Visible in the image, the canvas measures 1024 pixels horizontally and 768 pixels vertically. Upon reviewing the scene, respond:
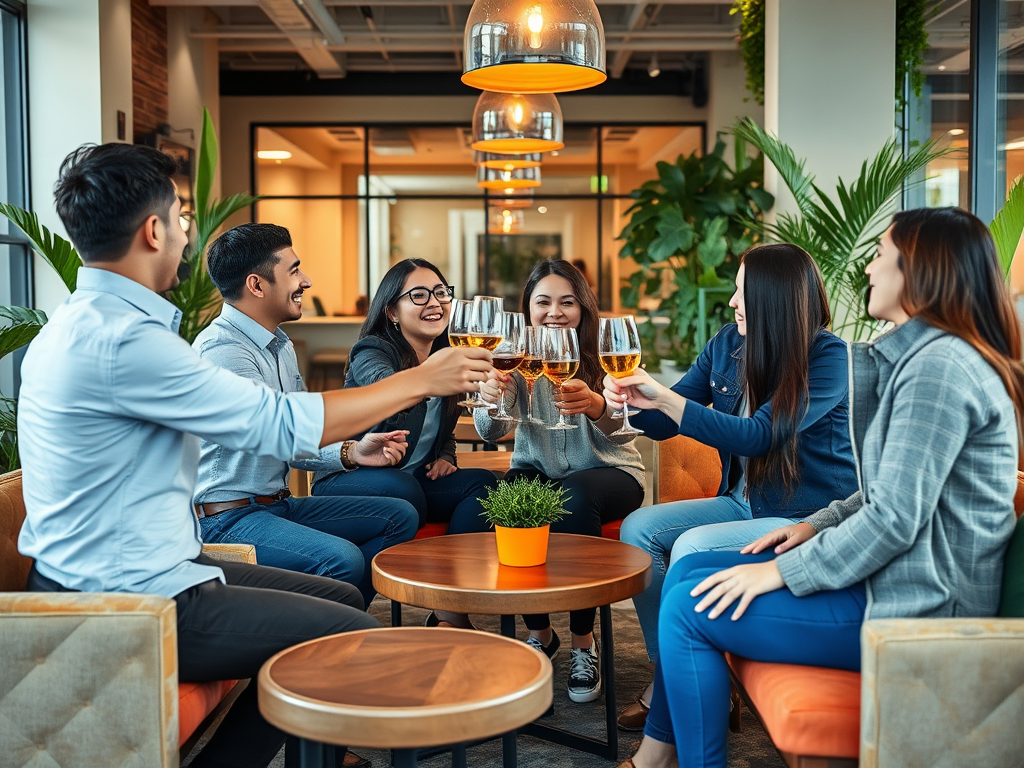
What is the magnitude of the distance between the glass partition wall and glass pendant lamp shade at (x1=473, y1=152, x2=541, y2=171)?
4647 millimetres

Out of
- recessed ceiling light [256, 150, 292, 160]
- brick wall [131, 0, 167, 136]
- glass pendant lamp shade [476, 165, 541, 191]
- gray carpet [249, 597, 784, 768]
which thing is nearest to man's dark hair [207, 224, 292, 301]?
gray carpet [249, 597, 784, 768]

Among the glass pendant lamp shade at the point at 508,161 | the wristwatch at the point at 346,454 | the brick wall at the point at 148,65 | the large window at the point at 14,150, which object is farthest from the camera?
the brick wall at the point at 148,65

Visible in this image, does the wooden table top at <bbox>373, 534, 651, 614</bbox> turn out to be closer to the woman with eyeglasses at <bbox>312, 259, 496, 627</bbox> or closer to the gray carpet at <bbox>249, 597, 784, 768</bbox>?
the gray carpet at <bbox>249, 597, 784, 768</bbox>

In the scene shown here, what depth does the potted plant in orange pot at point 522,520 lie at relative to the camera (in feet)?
7.13

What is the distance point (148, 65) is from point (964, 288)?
725 cm

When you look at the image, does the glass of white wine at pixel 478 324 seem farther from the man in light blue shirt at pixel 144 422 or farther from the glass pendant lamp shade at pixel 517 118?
the glass pendant lamp shade at pixel 517 118

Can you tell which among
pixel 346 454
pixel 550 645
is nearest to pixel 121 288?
pixel 346 454

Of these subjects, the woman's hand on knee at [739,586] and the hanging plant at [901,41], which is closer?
the woman's hand on knee at [739,586]

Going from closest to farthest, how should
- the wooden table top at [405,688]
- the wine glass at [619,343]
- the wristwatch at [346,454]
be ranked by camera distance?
the wooden table top at [405,688]
the wine glass at [619,343]
the wristwatch at [346,454]

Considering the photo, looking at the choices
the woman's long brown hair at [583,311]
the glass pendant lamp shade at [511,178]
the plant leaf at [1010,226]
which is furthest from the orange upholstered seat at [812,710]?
the glass pendant lamp shade at [511,178]

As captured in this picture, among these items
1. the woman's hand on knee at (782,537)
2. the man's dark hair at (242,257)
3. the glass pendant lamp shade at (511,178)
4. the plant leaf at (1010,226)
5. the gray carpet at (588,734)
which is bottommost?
the gray carpet at (588,734)

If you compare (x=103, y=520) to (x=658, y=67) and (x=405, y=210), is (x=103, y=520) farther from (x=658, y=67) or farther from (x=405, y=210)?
(x=405, y=210)

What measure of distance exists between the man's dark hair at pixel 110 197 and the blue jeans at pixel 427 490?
146cm

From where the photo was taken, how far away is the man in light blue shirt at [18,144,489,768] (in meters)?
1.66
